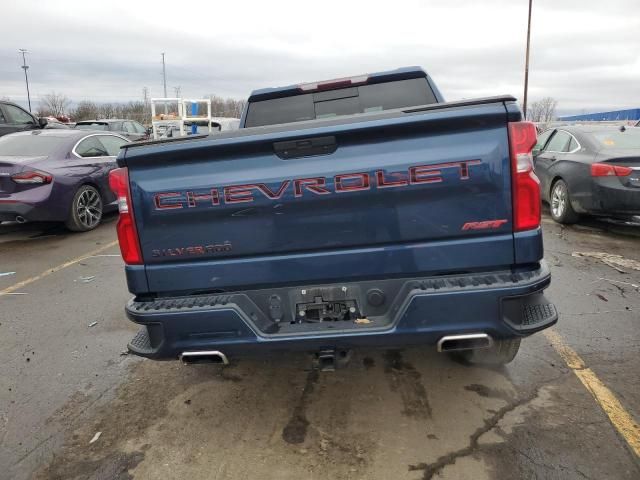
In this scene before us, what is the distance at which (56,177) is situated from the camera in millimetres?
7137

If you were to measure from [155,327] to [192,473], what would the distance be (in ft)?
2.51

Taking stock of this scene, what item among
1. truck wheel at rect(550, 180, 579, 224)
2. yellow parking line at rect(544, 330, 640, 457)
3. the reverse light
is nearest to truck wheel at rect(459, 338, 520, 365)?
yellow parking line at rect(544, 330, 640, 457)

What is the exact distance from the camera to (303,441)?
2.61 metres

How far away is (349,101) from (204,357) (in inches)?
97.7

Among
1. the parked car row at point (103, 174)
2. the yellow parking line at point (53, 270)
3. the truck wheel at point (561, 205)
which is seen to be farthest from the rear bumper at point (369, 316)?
the truck wheel at point (561, 205)

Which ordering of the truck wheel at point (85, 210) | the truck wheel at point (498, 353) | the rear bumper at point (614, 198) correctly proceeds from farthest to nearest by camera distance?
the truck wheel at point (85, 210)
the rear bumper at point (614, 198)
the truck wheel at point (498, 353)

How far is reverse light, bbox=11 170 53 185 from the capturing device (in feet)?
22.4

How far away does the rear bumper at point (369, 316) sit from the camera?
89.0 inches

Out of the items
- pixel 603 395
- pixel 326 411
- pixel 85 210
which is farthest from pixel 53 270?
pixel 603 395

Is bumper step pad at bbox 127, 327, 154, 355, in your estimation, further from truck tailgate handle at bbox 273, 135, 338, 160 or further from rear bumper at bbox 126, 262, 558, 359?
truck tailgate handle at bbox 273, 135, 338, 160

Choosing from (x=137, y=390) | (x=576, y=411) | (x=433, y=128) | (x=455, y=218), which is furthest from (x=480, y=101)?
(x=137, y=390)

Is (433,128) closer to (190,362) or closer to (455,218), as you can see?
(455,218)

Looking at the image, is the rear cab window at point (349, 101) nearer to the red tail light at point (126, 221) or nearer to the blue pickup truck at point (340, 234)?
the blue pickup truck at point (340, 234)

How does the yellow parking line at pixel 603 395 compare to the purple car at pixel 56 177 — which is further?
the purple car at pixel 56 177
